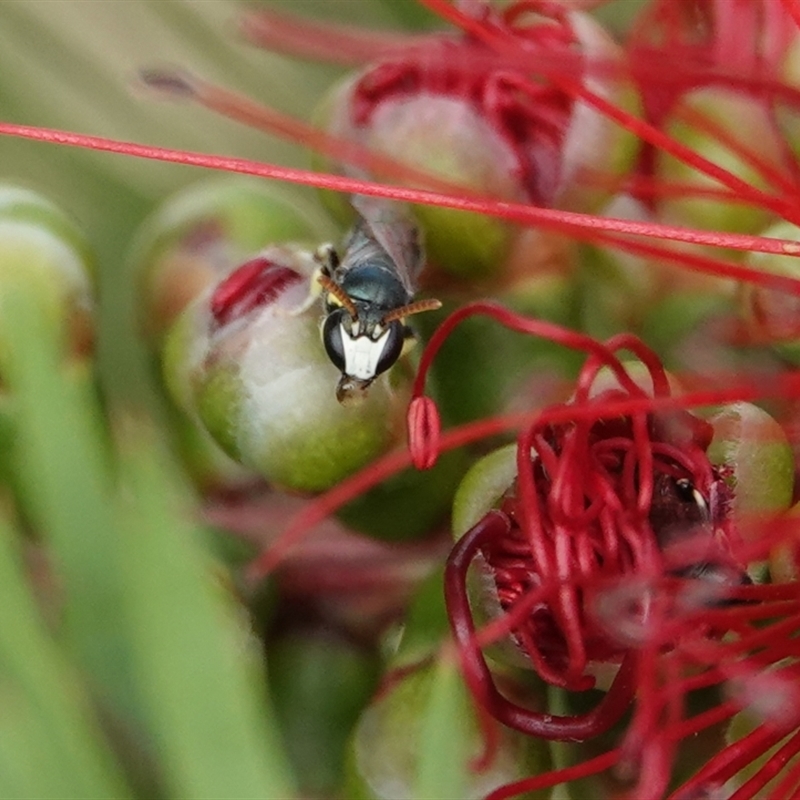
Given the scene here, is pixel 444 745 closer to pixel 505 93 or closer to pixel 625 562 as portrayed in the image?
pixel 625 562

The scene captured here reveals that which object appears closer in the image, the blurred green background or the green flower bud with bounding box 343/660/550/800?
the green flower bud with bounding box 343/660/550/800

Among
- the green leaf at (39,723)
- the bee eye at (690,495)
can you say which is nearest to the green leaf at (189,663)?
the green leaf at (39,723)

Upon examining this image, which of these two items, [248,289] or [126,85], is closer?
[248,289]

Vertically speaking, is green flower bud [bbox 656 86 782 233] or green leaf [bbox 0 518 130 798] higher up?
green flower bud [bbox 656 86 782 233]

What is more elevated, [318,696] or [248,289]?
[248,289]

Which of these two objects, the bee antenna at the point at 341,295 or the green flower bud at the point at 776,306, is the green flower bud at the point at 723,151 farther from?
the bee antenna at the point at 341,295

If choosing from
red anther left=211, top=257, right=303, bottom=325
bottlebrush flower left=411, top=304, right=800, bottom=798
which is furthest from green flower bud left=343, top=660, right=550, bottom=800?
red anther left=211, top=257, right=303, bottom=325

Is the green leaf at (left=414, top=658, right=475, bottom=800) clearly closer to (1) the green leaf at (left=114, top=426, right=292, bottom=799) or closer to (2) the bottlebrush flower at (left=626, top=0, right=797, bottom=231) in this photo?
(1) the green leaf at (left=114, top=426, right=292, bottom=799)

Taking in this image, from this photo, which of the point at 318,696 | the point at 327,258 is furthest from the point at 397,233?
the point at 318,696
